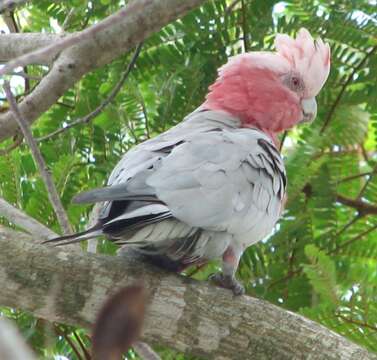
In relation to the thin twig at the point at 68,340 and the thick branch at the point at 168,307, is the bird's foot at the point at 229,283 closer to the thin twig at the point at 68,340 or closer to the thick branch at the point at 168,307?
the thick branch at the point at 168,307

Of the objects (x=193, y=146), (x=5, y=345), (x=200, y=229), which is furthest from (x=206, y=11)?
(x=5, y=345)

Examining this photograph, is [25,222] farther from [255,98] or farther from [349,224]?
[349,224]

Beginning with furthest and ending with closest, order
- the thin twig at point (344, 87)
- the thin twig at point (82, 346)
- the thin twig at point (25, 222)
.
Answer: the thin twig at point (344, 87)
the thin twig at point (82, 346)
the thin twig at point (25, 222)

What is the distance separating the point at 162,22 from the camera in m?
2.71

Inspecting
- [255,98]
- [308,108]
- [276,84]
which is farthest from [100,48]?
[308,108]

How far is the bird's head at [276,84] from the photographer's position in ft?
12.2

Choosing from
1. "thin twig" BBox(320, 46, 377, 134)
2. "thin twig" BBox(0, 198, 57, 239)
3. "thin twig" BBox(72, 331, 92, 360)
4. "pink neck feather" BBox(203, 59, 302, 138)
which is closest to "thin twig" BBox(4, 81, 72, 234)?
"thin twig" BBox(0, 198, 57, 239)

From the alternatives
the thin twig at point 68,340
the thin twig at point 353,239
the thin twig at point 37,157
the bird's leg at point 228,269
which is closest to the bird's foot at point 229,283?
the bird's leg at point 228,269

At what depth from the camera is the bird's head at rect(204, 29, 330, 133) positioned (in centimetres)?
371

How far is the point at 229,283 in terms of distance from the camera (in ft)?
9.05

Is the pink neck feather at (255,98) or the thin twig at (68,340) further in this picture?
the pink neck feather at (255,98)

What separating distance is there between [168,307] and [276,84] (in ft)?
5.84

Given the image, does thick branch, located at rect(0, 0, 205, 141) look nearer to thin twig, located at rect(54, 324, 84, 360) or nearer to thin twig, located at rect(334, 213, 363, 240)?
thin twig, located at rect(54, 324, 84, 360)

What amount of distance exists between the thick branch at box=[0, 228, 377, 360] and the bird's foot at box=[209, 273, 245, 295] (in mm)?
101
